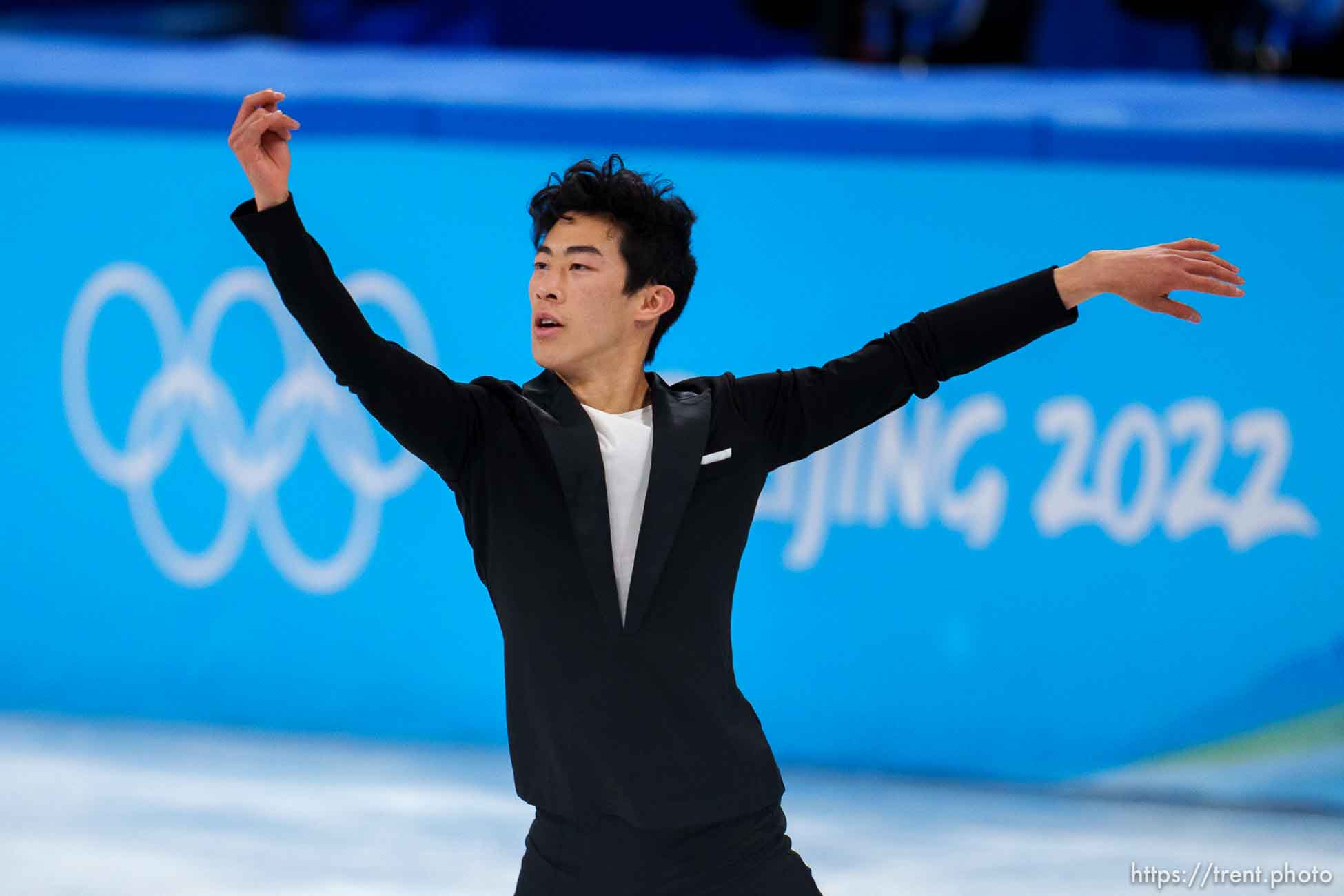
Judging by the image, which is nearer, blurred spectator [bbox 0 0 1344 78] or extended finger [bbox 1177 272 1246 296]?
extended finger [bbox 1177 272 1246 296]

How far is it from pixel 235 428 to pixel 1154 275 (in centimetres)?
324

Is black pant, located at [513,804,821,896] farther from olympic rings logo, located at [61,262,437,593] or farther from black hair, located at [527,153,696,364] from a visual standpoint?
olympic rings logo, located at [61,262,437,593]

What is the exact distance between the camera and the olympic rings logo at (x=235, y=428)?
505 centimetres

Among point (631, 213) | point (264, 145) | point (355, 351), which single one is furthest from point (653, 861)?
point (264, 145)

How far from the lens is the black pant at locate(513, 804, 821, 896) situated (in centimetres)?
239

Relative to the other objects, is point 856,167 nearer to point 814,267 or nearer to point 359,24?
point 814,267

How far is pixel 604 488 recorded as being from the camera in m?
2.50

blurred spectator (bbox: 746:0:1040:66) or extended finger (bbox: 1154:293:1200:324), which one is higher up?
blurred spectator (bbox: 746:0:1040:66)

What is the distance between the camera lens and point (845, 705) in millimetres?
4961

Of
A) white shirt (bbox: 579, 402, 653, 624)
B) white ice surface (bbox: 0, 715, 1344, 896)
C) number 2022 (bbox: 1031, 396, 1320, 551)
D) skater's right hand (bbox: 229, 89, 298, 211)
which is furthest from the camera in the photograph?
number 2022 (bbox: 1031, 396, 1320, 551)

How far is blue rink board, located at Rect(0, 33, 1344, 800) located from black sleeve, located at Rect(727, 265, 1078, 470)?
83.8 inches

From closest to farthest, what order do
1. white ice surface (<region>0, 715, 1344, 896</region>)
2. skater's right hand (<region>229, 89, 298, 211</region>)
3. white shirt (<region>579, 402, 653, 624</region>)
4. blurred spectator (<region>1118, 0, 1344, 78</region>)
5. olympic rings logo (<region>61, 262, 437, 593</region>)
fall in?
skater's right hand (<region>229, 89, 298, 211</region>) < white shirt (<region>579, 402, 653, 624</region>) < white ice surface (<region>0, 715, 1344, 896</region>) < olympic rings logo (<region>61, 262, 437, 593</region>) < blurred spectator (<region>1118, 0, 1344, 78</region>)

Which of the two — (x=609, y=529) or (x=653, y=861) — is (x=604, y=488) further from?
(x=653, y=861)

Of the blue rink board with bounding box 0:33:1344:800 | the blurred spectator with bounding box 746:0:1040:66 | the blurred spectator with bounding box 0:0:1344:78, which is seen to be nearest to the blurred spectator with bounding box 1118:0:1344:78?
the blurred spectator with bounding box 0:0:1344:78
